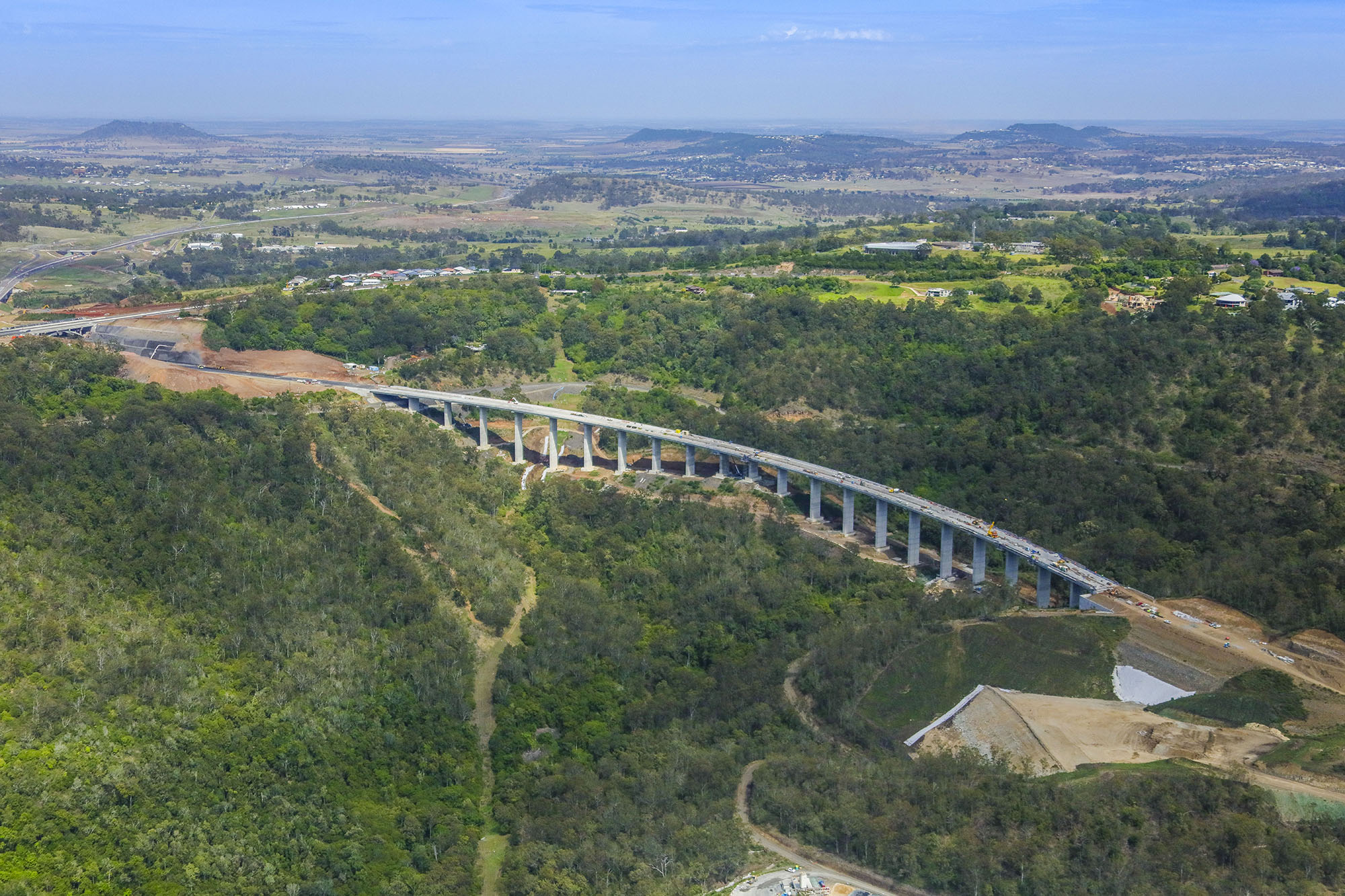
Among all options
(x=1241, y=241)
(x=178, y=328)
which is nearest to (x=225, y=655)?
(x=178, y=328)

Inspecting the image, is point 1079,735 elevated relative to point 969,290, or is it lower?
lower

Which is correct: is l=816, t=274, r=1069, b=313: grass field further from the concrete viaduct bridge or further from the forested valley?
the concrete viaduct bridge

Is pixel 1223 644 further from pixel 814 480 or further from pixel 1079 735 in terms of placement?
pixel 814 480

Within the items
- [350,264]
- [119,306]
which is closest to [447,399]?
[119,306]

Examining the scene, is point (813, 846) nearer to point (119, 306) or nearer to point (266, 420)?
point (266, 420)

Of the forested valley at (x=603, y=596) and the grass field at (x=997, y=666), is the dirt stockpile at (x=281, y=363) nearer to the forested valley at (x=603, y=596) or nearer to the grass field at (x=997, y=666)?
the forested valley at (x=603, y=596)
